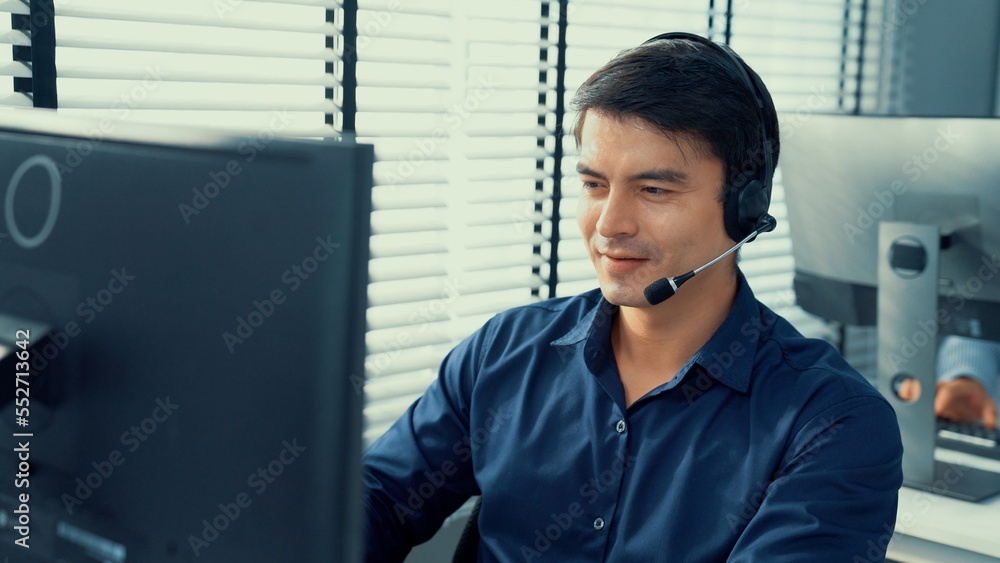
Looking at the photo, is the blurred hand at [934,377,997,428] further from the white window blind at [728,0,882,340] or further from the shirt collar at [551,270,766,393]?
the shirt collar at [551,270,766,393]

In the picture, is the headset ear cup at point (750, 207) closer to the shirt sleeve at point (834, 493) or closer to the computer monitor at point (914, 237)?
the shirt sleeve at point (834, 493)

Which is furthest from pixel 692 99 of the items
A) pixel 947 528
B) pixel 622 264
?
pixel 947 528

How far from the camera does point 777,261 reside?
3.32 m

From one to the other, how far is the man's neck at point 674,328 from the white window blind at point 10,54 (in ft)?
3.44

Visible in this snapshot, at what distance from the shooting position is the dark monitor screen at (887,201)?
1.73 metres

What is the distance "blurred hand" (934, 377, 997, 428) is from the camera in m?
2.26

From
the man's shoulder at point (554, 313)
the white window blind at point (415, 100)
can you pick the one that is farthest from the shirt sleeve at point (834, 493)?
the white window blind at point (415, 100)

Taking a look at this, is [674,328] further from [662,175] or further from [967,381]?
[967,381]

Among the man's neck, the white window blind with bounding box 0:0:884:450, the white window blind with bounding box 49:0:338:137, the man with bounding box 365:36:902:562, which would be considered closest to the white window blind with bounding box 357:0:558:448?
the white window blind with bounding box 0:0:884:450

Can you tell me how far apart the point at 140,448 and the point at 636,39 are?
2.28 metres

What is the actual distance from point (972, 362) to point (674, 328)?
4.64ft

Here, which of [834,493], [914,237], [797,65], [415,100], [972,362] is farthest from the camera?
[797,65]

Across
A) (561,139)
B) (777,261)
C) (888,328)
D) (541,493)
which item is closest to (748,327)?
(541,493)

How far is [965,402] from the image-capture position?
7.50ft
